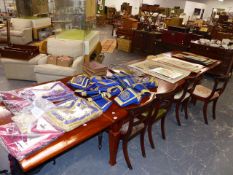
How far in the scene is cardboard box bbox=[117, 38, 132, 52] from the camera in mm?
6154

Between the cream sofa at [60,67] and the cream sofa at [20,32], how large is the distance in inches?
116

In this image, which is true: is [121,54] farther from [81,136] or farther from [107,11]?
[107,11]

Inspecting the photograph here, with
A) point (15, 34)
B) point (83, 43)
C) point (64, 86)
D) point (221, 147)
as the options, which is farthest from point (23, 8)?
point (221, 147)

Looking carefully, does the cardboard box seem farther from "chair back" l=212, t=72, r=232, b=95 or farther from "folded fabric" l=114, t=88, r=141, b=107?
"folded fabric" l=114, t=88, r=141, b=107

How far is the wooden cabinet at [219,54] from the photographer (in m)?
4.04

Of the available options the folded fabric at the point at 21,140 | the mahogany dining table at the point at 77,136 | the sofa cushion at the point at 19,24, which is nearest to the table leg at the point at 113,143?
the mahogany dining table at the point at 77,136

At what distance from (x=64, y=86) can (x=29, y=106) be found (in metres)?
0.45

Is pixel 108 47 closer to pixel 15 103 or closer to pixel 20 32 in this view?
pixel 20 32

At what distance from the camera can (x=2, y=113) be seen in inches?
52.1

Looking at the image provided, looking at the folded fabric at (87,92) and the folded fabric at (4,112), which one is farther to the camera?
A: the folded fabric at (87,92)

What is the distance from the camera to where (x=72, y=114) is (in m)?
1.31

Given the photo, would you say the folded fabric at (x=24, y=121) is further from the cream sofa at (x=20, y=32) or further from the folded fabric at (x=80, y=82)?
the cream sofa at (x=20, y=32)

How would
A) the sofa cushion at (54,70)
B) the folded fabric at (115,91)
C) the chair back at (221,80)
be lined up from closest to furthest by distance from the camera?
the folded fabric at (115,91) → the chair back at (221,80) → the sofa cushion at (54,70)

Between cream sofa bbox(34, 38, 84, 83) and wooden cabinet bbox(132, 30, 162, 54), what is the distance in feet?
9.00
